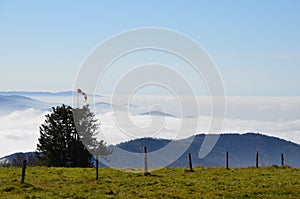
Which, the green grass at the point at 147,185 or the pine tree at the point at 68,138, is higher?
the pine tree at the point at 68,138

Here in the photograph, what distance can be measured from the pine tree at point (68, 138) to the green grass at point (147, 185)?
31.7 meters

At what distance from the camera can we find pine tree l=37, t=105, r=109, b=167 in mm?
79688

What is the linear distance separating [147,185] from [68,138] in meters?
45.6

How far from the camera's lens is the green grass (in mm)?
33312

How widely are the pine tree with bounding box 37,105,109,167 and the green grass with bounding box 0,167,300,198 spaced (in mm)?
31741

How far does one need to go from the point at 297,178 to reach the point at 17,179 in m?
24.7

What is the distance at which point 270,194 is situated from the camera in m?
34.4

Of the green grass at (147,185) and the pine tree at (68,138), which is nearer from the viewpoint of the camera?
the green grass at (147,185)

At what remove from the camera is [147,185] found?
37375 millimetres

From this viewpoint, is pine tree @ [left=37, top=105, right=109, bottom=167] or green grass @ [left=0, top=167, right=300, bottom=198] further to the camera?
pine tree @ [left=37, top=105, right=109, bottom=167]

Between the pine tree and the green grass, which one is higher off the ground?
the pine tree

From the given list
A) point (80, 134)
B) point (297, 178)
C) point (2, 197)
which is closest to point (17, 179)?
point (2, 197)

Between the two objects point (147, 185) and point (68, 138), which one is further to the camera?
point (68, 138)

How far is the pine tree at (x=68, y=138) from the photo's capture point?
261ft
